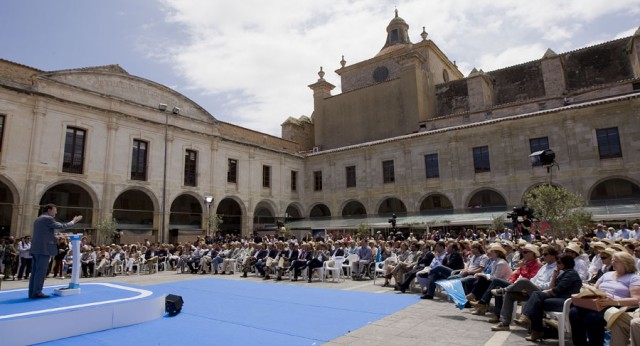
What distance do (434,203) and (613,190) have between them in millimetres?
9354

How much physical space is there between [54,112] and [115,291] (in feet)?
50.1

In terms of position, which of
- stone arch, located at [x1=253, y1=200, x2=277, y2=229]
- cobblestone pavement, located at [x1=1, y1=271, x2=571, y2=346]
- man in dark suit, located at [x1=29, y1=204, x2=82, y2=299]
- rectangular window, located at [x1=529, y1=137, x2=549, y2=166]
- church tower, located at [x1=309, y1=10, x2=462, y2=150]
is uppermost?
church tower, located at [x1=309, y1=10, x2=462, y2=150]

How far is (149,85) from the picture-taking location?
22.2 meters

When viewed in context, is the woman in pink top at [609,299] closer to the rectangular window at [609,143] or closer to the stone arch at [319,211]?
the rectangular window at [609,143]

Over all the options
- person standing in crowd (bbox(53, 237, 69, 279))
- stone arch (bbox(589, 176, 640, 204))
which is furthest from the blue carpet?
stone arch (bbox(589, 176, 640, 204))

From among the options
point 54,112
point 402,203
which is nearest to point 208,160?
point 54,112

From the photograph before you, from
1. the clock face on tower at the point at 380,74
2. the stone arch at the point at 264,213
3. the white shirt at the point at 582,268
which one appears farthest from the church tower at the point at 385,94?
the white shirt at the point at 582,268

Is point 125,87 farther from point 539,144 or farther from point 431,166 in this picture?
point 539,144

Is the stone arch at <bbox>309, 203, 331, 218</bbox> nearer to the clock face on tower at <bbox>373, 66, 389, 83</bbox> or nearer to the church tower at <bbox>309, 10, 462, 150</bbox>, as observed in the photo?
the church tower at <bbox>309, 10, 462, 150</bbox>

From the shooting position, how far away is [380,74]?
115 feet

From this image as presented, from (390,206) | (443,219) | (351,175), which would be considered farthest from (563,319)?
(351,175)

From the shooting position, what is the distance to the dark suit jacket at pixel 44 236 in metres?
6.25

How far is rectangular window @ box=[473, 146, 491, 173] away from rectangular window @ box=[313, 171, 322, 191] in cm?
1161

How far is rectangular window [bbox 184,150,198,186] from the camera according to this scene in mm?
23406
